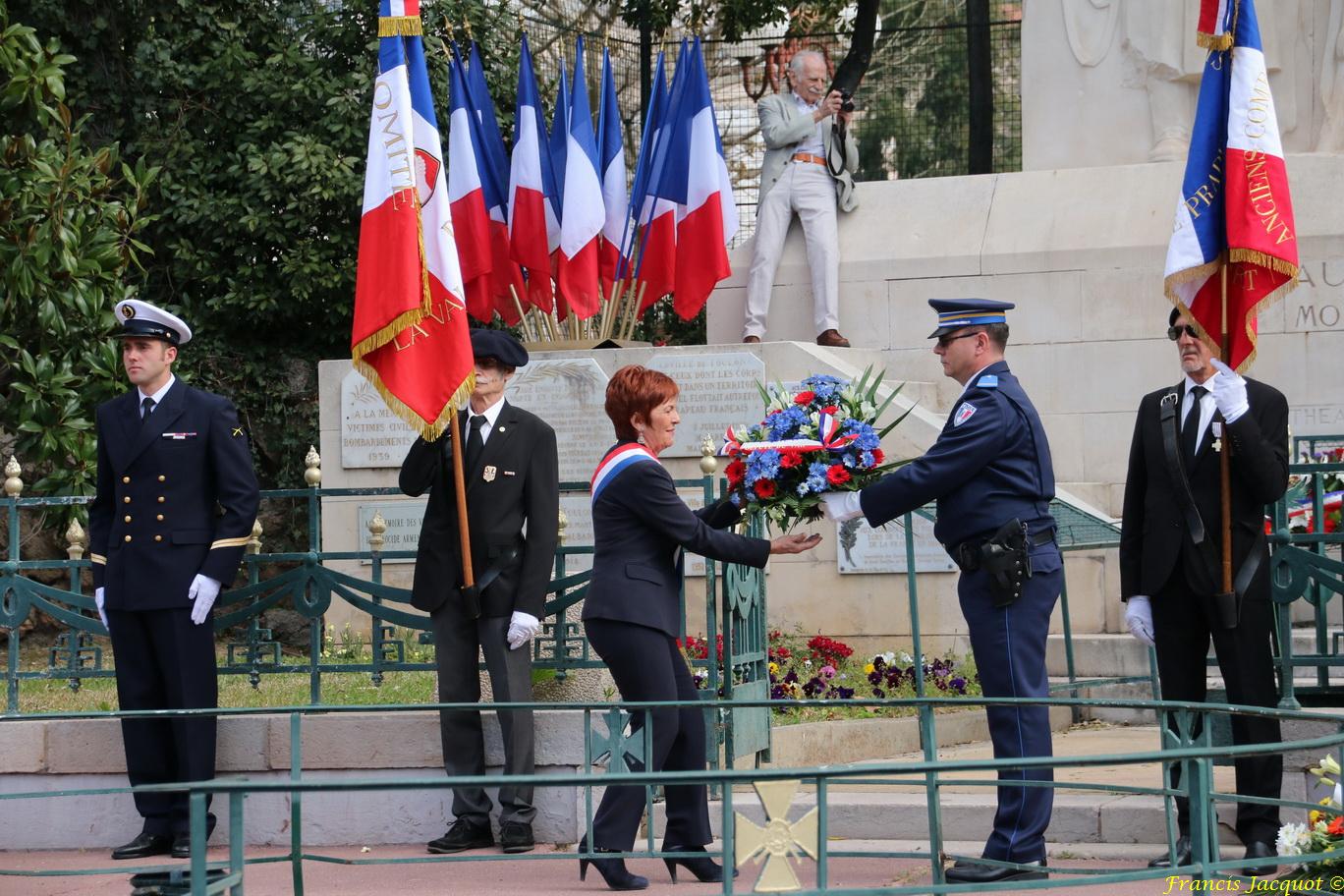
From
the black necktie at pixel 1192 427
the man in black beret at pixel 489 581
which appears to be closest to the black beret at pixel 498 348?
the man in black beret at pixel 489 581

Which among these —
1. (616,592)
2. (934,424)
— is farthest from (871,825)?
(934,424)

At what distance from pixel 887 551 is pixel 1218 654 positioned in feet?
14.2

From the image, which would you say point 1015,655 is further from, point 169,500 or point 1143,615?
point 169,500

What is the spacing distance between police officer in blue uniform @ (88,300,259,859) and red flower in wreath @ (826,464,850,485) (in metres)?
2.25

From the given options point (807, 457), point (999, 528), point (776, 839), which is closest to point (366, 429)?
point (807, 457)

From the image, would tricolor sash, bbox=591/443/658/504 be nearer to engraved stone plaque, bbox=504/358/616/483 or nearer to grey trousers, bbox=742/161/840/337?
engraved stone plaque, bbox=504/358/616/483

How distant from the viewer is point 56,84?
30.9 ft

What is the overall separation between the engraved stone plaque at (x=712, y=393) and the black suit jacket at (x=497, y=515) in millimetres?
4461

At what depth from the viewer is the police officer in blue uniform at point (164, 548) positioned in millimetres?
6562

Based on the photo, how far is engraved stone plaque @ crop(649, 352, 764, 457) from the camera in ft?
A: 36.6

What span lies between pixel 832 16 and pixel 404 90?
12498mm

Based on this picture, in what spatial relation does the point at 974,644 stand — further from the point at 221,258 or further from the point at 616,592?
the point at 221,258

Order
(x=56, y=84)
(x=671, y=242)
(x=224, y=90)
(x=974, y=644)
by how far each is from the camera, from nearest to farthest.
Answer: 1. (x=974, y=644)
2. (x=56, y=84)
3. (x=671, y=242)
4. (x=224, y=90)

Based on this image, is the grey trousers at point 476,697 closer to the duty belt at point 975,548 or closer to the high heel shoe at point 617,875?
the high heel shoe at point 617,875
